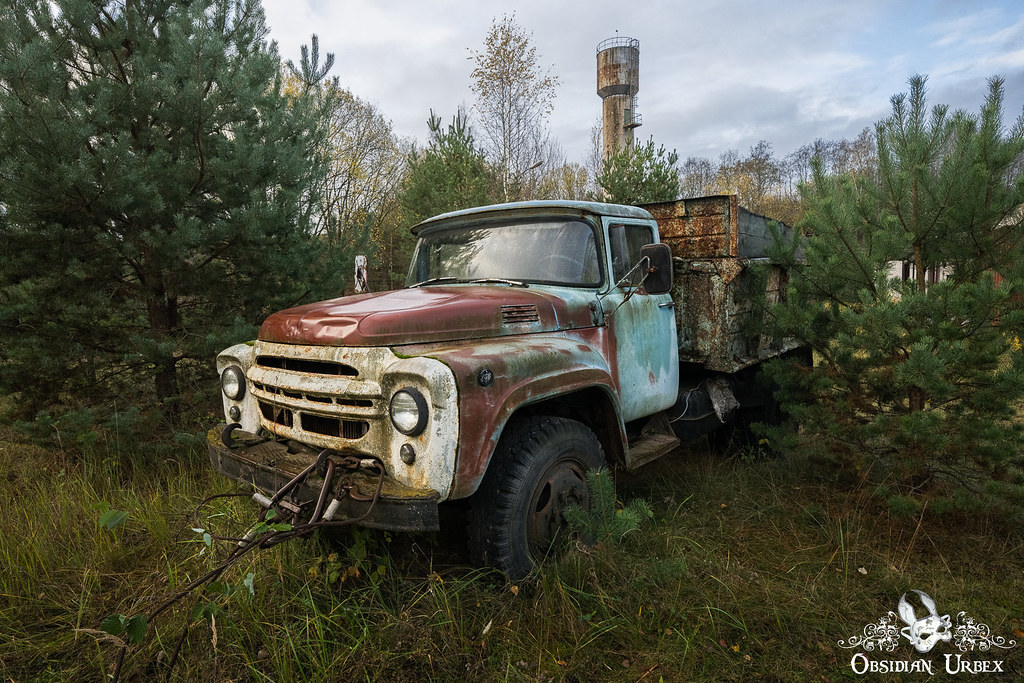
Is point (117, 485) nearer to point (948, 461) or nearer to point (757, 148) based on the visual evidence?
point (948, 461)

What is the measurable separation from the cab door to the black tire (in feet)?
2.33

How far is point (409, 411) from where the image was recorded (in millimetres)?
2188

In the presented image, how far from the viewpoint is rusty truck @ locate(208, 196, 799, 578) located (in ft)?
7.18

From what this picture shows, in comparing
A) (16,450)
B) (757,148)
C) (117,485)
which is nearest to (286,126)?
(117,485)

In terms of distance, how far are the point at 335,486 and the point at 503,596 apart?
90 centimetres

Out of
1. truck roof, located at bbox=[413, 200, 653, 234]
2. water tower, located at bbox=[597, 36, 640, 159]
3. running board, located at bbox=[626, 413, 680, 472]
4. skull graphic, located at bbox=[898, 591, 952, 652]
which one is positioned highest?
water tower, located at bbox=[597, 36, 640, 159]

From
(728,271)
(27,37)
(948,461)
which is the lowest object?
(948,461)

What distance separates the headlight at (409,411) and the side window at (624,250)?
175cm

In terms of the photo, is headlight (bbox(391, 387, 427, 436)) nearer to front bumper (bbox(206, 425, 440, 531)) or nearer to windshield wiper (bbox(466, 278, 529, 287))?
front bumper (bbox(206, 425, 440, 531))

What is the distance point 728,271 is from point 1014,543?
7.40 feet

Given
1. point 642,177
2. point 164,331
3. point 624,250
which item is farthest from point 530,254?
point 642,177

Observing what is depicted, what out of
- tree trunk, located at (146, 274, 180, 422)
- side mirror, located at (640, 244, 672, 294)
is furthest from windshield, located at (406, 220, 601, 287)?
tree trunk, located at (146, 274, 180, 422)

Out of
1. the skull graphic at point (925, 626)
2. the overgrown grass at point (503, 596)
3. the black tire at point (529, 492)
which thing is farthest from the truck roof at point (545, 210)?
the skull graphic at point (925, 626)

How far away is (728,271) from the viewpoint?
405cm
